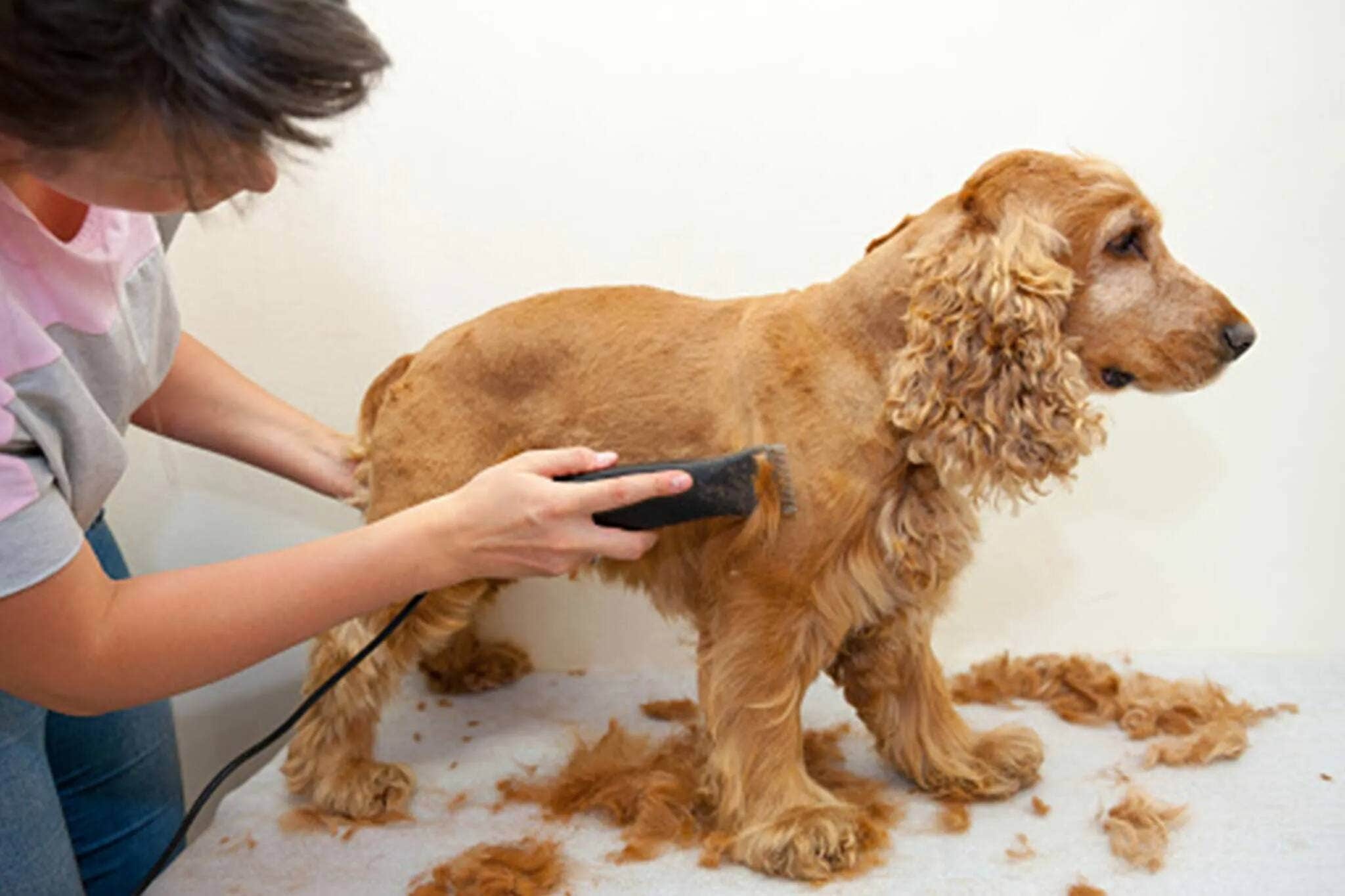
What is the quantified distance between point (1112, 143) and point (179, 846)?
154 centimetres

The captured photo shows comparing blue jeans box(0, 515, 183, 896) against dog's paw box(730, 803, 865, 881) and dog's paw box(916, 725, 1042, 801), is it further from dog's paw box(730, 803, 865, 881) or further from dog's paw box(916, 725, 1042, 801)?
dog's paw box(916, 725, 1042, 801)

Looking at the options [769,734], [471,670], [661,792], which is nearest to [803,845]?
[769,734]

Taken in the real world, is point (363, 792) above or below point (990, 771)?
below

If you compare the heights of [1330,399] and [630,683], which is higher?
[1330,399]

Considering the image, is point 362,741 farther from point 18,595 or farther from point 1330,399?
point 1330,399

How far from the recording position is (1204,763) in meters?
1.27

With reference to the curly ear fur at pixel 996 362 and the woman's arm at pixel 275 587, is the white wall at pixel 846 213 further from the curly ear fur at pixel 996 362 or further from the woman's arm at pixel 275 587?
the woman's arm at pixel 275 587

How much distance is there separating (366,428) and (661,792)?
59 cm

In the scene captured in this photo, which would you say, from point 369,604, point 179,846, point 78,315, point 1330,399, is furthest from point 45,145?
point 1330,399

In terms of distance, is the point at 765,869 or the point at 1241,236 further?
the point at 1241,236

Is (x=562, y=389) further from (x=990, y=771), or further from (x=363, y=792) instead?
(x=990, y=771)

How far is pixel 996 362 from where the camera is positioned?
1.02 m

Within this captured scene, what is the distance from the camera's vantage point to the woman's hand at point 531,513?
925mm

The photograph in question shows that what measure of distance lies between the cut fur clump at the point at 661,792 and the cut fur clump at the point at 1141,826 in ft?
0.74
